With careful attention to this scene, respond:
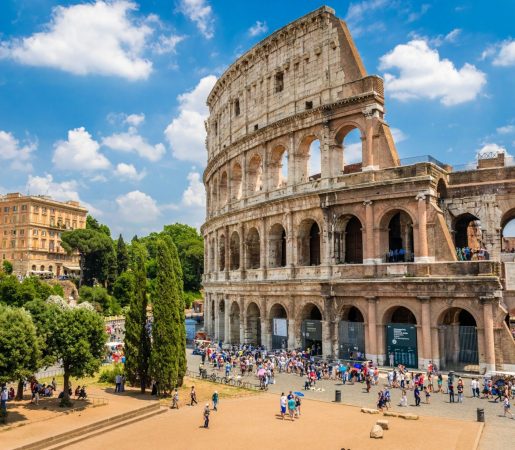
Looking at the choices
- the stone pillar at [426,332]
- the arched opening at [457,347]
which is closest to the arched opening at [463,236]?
the stone pillar at [426,332]

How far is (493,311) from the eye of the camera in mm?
25234

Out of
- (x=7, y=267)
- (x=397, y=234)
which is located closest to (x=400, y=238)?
(x=397, y=234)

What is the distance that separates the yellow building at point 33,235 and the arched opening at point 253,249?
59822 millimetres

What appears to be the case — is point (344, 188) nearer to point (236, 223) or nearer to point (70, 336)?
point (236, 223)

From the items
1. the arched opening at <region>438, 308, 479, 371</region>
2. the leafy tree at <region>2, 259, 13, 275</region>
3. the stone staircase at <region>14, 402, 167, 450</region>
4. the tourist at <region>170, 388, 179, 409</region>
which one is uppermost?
the leafy tree at <region>2, 259, 13, 275</region>

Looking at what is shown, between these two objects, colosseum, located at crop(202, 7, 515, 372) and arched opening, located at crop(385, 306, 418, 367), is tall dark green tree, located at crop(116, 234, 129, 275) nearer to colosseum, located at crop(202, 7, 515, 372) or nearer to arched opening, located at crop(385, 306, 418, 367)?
colosseum, located at crop(202, 7, 515, 372)

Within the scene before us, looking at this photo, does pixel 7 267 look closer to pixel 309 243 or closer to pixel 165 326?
pixel 309 243

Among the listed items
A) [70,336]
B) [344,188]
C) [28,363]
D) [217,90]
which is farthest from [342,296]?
[217,90]

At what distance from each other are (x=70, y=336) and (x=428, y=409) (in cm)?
1585

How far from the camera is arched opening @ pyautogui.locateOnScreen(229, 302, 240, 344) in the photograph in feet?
128

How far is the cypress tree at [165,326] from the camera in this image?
79.3 ft

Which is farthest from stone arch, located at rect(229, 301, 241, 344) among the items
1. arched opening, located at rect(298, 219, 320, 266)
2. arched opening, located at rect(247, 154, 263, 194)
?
arched opening, located at rect(247, 154, 263, 194)

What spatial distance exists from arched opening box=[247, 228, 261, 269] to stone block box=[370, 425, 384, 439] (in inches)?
823

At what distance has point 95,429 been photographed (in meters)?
19.5
